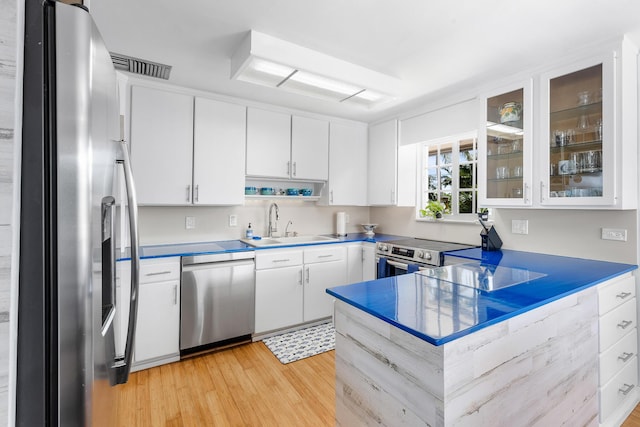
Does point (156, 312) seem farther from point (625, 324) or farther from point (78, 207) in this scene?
point (625, 324)

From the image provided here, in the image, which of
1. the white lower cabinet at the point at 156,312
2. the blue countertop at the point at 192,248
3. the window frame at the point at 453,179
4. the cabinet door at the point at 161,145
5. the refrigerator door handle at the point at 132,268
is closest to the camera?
the refrigerator door handle at the point at 132,268

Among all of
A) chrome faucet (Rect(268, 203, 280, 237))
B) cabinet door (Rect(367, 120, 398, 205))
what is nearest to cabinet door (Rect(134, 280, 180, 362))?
chrome faucet (Rect(268, 203, 280, 237))

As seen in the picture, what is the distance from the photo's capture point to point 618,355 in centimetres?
196

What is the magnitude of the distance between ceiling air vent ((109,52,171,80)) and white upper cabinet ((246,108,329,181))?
87cm

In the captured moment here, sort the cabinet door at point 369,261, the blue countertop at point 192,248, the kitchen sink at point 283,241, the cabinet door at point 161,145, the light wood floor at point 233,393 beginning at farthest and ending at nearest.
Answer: the cabinet door at point 369,261 < the kitchen sink at point 283,241 < the cabinet door at point 161,145 < the blue countertop at point 192,248 < the light wood floor at point 233,393

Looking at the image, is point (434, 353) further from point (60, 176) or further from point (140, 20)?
point (140, 20)

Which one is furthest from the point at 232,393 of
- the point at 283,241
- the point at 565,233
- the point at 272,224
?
the point at 565,233

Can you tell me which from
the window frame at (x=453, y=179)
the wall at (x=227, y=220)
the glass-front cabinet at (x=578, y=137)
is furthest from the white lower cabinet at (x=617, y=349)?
the wall at (x=227, y=220)

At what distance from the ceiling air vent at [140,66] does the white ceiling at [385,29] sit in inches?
2.7

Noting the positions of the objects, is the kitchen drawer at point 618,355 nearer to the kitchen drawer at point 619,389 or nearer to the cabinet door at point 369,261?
the kitchen drawer at point 619,389

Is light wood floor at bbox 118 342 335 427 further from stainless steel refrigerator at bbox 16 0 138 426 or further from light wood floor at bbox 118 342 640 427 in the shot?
stainless steel refrigerator at bbox 16 0 138 426

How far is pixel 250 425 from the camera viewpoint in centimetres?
187

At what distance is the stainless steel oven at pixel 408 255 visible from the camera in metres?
2.78

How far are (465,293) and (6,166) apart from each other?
1616mm
